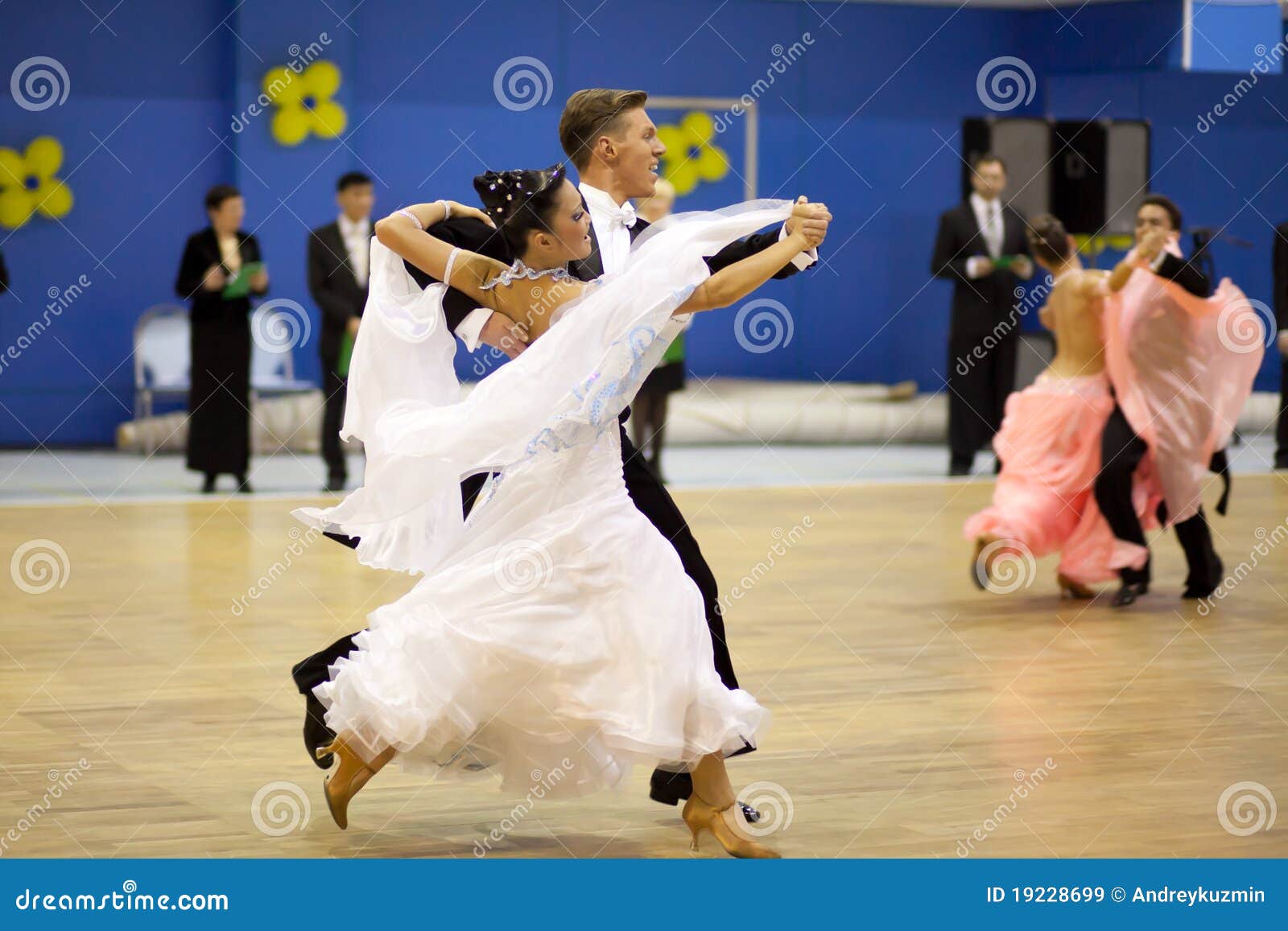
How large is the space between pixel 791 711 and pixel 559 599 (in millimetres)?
1698

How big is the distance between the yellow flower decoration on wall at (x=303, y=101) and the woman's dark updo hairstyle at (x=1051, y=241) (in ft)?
Result: 22.3

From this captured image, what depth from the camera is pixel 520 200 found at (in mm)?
3623

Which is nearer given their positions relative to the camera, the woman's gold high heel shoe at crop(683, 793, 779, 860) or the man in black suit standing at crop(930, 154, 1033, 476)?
the woman's gold high heel shoe at crop(683, 793, 779, 860)

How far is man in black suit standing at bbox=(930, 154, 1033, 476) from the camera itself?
11.8 meters

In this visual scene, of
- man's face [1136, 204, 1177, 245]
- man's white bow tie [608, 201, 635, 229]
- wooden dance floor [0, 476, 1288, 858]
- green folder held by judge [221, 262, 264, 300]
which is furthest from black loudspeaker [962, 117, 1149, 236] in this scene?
man's white bow tie [608, 201, 635, 229]

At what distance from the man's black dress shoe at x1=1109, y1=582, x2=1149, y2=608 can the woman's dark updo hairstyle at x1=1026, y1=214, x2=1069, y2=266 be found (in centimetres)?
124

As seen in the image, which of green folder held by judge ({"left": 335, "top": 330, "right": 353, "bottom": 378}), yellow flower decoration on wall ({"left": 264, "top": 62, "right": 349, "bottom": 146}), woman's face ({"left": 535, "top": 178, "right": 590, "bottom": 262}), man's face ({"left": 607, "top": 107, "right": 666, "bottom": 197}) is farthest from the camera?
yellow flower decoration on wall ({"left": 264, "top": 62, "right": 349, "bottom": 146})

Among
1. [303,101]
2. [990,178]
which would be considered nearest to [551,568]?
[990,178]

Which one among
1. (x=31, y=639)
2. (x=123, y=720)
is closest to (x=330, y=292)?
(x=31, y=639)

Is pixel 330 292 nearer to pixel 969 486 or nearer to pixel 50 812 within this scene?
pixel 969 486

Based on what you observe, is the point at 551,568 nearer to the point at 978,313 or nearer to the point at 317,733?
the point at 317,733

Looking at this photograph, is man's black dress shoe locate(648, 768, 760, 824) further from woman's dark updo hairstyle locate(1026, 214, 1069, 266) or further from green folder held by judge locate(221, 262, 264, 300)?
green folder held by judge locate(221, 262, 264, 300)

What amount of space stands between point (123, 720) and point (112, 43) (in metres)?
8.87

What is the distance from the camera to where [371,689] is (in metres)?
3.56
